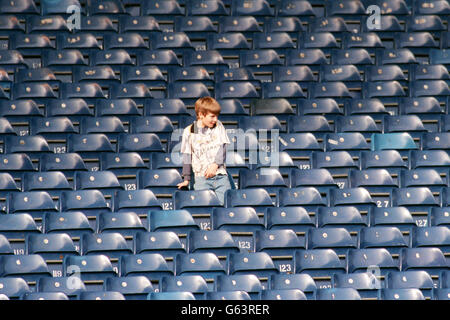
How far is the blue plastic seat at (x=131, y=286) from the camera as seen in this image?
27.6 ft

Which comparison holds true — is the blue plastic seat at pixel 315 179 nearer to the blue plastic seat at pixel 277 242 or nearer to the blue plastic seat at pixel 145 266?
the blue plastic seat at pixel 277 242

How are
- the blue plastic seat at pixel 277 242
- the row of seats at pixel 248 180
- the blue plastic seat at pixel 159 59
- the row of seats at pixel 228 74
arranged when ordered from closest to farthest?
1. the blue plastic seat at pixel 277 242
2. the row of seats at pixel 248 180
3. the row of seats at pixel 228 74
4. the blue plastic seat at pixel 159 59

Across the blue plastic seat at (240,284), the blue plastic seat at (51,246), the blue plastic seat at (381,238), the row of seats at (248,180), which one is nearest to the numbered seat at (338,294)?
the blue plastic seat at (240,284)

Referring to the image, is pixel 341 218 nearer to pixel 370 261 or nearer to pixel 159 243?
pixel 370 261

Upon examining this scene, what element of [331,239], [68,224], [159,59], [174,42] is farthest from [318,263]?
[174,42]

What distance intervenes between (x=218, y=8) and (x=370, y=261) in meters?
3.81

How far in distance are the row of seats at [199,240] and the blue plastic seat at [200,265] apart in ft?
0.47

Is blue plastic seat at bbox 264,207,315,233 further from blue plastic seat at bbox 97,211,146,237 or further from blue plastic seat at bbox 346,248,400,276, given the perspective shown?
blue plastic seat at bbox 97,211,146,237

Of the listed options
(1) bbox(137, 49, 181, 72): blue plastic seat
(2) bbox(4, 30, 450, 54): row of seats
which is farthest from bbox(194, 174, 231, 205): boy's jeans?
(2) bbox(4, 30, 450, 54): row of seats

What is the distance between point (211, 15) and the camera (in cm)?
1184

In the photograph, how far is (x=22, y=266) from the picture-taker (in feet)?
28.3
